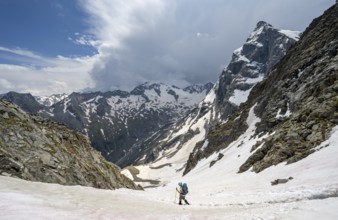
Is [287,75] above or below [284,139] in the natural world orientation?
above

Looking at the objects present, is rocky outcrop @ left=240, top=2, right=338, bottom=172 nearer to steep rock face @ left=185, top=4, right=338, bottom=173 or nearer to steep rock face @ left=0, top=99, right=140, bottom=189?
steep rock face @ left=185, top=4, right=338, bottom=173

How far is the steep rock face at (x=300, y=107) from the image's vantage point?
4981 cm

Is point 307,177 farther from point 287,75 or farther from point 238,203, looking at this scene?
point 287,75

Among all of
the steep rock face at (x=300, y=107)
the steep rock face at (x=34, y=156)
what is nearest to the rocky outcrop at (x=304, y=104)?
the steep rock face at (x=300, y=107)

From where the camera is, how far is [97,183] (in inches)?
1927

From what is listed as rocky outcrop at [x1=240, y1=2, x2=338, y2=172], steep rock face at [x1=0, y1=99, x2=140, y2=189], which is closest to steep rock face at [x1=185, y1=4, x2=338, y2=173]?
rocky outcrop at [x1=240, y1=2, x2=338, y2=172]

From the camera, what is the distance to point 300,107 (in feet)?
236

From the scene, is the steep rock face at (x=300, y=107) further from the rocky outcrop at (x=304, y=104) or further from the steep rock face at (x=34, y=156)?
the steep rock face at (x=34, y=156)

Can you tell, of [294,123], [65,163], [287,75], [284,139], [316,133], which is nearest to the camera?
[65,163]

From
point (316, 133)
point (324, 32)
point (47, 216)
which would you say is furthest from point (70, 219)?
point (324, 32)

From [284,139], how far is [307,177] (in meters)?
23.7

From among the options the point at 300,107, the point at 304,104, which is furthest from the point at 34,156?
the point at 300,107

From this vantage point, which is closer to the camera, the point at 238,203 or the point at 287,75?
the point at 238,203

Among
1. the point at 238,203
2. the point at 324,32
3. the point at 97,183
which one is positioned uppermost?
the point at 324,32
